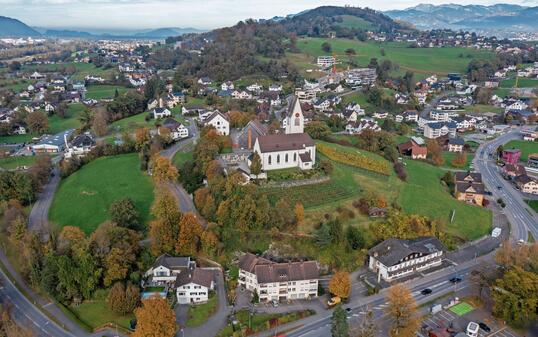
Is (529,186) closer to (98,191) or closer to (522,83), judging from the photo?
(98,191)

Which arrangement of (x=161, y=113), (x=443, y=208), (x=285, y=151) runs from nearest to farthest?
(x=443, y=208) → (x=285, y=151) → (x=161, y=113)

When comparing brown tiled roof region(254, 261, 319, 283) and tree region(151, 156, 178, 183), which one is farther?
tree region(151, 156, 178, 183)

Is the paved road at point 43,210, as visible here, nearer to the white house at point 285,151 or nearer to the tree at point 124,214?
the tree at point 124,214

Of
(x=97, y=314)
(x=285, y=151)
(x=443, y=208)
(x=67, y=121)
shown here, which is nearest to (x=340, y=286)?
(x=97, y=314)

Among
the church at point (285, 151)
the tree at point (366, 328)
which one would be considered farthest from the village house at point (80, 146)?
the tree at point (366, 328)

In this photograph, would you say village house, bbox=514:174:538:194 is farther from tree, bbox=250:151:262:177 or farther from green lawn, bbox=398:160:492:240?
tree, bbox=250:151:262:177

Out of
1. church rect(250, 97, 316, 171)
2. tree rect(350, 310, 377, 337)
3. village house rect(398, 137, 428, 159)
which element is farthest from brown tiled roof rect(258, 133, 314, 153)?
village house rect(398, 137, 428, 159)

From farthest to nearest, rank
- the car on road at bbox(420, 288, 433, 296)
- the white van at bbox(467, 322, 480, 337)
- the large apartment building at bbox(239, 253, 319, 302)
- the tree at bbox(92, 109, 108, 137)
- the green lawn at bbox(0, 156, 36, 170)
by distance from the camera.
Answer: the tree at bbox(92, 109, 108, 137) < the green lawn at bbox(0, 156, 36, 170) < the car on road at bbox(420, 288, 433, 296) < the large apartment building at bbox(239, 253, 319, 302) < the white van at bbox(467, 322, 480, 337)
